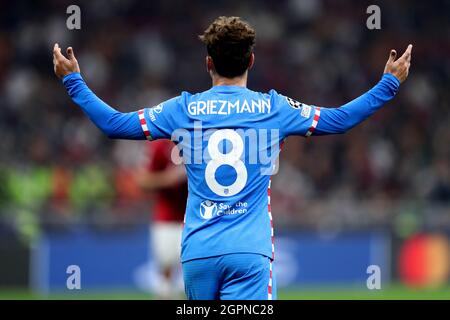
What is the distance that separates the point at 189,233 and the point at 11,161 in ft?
33.0

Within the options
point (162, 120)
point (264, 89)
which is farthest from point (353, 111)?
point (264, 89)

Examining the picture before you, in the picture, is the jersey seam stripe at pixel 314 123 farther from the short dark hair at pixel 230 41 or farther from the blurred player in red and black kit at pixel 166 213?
the blurred player in red and black kit at pixel 166 213

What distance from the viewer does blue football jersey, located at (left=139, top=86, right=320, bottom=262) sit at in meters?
4.84

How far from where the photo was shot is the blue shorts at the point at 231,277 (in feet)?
15.6

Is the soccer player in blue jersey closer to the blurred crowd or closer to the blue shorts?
the blue shorts

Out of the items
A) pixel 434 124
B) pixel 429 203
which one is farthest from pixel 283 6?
pixel 429 203

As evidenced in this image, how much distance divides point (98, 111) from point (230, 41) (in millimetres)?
778

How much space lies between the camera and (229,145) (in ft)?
15.9

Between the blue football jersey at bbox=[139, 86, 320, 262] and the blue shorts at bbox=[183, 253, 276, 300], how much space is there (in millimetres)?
39

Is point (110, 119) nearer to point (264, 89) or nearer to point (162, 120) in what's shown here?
point (162, 120)

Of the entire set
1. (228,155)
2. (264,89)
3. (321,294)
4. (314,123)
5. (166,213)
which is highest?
(264,89)

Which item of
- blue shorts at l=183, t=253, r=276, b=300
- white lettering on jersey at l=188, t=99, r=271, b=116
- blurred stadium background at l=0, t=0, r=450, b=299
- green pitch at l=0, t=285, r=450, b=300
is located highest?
blurred stadium background at l=0, t=0, r=450, b=299

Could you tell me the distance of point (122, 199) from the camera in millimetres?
14180

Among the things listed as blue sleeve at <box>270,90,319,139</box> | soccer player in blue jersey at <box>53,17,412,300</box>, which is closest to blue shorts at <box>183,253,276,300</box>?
soccer player in blue jersey at <box>53,17,412,300</box>
